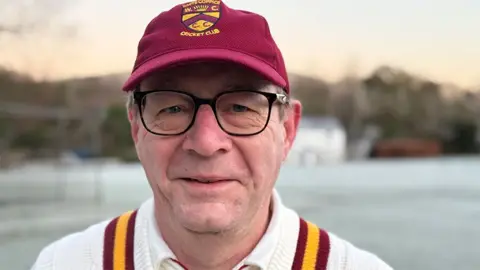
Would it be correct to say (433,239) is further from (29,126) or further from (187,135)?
(187,135)

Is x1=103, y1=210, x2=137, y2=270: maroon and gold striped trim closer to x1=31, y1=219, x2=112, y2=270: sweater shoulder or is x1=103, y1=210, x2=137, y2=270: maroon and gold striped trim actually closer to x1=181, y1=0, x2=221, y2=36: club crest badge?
x1=31, y1=219, x2=112, y2=270: sweater shoulder

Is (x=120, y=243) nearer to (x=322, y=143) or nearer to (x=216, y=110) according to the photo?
(x=216, y=110)

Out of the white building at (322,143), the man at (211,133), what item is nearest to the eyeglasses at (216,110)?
the man at (211,133)

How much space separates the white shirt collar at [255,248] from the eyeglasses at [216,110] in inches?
5.4

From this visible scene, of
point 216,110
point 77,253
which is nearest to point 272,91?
point 216,110

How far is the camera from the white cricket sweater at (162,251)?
65cm

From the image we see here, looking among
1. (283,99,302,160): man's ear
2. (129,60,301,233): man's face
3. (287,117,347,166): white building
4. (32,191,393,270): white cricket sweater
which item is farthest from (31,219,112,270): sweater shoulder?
(287,117,347,166): white building

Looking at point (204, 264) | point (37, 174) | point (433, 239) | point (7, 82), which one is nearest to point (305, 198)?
point (433, 239)

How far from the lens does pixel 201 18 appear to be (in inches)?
23.8

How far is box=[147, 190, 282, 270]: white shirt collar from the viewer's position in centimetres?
64

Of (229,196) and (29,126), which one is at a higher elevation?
(229,196)

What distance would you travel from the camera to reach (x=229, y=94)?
23.3 inches

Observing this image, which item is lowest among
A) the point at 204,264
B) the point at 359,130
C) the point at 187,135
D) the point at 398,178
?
the point at 398,178

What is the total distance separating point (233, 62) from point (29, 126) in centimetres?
237
